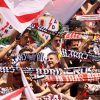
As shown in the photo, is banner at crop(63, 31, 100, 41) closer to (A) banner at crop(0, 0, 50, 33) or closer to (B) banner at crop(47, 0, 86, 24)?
(B) banner at crop(47, 0, 86, 24)

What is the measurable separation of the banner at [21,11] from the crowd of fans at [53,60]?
74 centimetres

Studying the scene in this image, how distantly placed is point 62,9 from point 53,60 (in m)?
1.74

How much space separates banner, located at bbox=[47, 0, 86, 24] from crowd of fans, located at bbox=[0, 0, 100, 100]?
0.68m

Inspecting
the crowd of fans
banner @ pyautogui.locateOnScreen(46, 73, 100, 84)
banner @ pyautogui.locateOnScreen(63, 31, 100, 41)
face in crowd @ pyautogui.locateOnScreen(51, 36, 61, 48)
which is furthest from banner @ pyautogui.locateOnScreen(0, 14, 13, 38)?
banner @ pyautogui.locateOnScreen(63, 31, 100, 41)

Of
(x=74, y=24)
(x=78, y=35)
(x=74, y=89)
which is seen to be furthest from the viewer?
(x=74, y=24)

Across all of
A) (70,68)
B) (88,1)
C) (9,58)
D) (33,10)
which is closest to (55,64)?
(70,68)

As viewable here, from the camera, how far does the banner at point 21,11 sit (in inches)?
285

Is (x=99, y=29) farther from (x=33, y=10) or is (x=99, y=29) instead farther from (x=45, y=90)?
(x=33, y=10)

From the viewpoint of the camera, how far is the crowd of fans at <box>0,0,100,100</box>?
28.6ft

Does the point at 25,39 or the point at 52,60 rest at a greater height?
the point at 25,39

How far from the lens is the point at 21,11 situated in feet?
24.2

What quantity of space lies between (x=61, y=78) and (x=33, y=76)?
491 millimetres

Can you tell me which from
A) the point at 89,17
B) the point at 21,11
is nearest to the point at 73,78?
the point at 21,11

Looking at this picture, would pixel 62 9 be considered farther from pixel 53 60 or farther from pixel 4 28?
pixel 53 60
